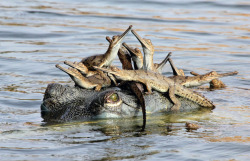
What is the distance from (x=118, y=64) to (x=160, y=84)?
4833mm

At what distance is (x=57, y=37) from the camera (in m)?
17.0

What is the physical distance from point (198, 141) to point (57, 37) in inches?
421

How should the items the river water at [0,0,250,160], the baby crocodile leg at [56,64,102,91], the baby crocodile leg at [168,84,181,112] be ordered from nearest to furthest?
the river water at [0,0,250,160]
the baby crocodile leg at [56,64,102,91]
the baby crocodile leg at [168,84,181,112]

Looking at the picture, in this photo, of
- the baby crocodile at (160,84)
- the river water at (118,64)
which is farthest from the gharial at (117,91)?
the river water at (118,64)

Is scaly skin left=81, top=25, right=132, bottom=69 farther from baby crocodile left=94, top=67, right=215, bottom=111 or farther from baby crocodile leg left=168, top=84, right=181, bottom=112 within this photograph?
baby crocodile leg left=168, top=84, right=181, bottom=112

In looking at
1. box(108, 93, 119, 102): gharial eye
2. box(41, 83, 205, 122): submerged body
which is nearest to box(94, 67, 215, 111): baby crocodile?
box(41, 83, 205, 122): submerged body

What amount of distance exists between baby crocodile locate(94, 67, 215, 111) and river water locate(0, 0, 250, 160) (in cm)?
29

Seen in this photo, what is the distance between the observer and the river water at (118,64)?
665 cm

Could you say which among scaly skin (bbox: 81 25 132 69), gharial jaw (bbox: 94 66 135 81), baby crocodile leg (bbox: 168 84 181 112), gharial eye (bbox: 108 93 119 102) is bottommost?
baby crocodile leg (bbox: 168 84 181 112)

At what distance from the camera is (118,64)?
13.1 meters

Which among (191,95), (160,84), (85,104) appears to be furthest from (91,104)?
(191,95)

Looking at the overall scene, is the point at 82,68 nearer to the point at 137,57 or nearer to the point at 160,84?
the point at 137,57

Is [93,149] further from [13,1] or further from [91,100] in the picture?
[13,1]

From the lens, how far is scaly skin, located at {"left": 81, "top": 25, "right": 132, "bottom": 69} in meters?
8.38
